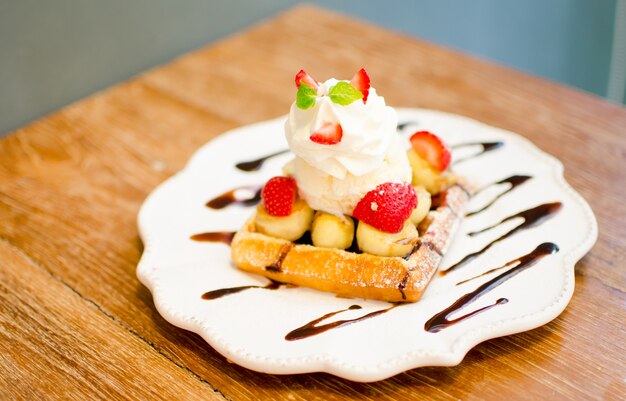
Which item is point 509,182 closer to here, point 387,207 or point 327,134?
point 387,207

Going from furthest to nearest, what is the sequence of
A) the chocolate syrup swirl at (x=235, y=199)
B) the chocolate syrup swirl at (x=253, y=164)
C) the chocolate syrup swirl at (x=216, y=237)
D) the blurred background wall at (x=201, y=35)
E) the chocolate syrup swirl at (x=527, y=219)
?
1. the blurred background wall at (x=201, y=35)
2. the chocolate syrup swirl at (x=253, y=164)
3. the chocolate syrup swirl at (x=235, y=199)
4. the chocolate syrup swirl at (x=216, y=237)
5. the chocolate syrup swirl at (x=527, y=219)

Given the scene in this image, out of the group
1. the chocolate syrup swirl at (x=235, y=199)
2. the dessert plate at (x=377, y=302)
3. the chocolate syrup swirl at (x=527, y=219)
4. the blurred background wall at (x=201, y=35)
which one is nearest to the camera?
the dessert plate at (x=377, y=302)

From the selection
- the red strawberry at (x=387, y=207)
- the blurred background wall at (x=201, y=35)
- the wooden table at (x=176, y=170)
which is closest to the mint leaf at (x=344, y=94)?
the red strawberry at (x=387, y=207)

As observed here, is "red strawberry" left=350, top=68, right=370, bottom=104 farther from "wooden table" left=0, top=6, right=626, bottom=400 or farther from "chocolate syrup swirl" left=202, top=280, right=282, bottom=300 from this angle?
"wooden table" left=0, top=6, right=626, bottom=400

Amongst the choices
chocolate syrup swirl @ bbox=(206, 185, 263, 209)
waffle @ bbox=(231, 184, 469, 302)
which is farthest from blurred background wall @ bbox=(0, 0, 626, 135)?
waffle @ bbox=(231, 184, 469, 302)

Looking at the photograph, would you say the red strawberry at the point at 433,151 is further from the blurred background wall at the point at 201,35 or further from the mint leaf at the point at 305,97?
the blurred background wall at the point at 201,35

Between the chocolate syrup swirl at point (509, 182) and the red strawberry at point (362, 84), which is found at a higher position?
the red strawberry at point (362, 84)

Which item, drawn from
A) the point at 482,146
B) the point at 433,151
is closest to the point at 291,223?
the point at 433,151
